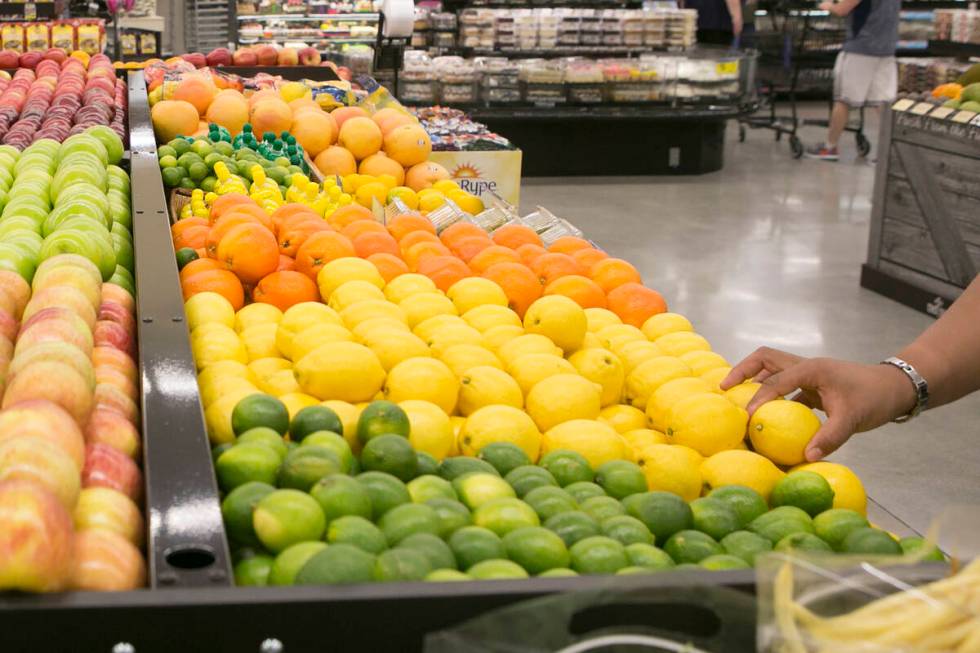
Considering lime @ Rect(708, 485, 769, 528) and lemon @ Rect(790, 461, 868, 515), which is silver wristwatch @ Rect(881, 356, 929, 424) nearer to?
lemon @ Rect(790, 461, 868, 515)

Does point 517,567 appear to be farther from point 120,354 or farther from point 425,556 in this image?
point 120,354

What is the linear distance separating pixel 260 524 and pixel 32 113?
3504 mm

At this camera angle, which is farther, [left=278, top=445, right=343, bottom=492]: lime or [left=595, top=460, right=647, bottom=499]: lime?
[left=595, top=460, right=647, bottom=499]: lime

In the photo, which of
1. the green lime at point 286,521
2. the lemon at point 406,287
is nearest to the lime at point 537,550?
the green lime at point 286,521

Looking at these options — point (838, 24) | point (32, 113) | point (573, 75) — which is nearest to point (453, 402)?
point (32, 113)

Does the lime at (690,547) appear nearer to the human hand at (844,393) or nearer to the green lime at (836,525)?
the green lime at (836,525)

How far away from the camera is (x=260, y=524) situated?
4.74 feet

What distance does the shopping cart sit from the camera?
12312 millimetres

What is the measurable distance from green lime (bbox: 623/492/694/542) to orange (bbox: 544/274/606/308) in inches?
43.4

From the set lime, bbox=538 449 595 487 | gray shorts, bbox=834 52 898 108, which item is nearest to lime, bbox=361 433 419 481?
lime, bbox=538 449 595 487

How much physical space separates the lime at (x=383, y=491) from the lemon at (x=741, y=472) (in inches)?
24.8

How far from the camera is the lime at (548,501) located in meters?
1.66

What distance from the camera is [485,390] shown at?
217 cm

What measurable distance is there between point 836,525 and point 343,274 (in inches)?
49.9
